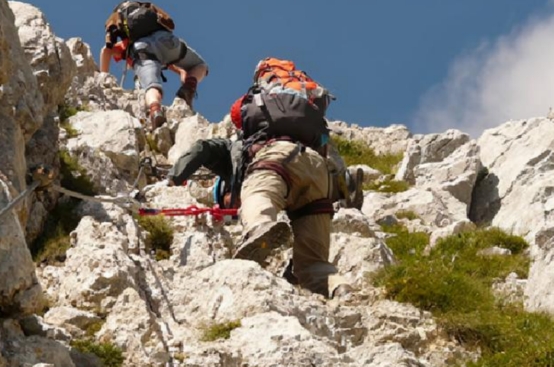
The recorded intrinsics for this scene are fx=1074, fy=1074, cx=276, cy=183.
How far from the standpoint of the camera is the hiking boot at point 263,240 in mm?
10320

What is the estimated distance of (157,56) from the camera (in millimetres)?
19422

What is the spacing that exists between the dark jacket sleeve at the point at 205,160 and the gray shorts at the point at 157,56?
5.29 meters

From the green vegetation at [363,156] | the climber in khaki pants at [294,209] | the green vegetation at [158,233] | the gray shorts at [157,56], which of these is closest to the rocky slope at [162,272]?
the green vegetation at [158,233]

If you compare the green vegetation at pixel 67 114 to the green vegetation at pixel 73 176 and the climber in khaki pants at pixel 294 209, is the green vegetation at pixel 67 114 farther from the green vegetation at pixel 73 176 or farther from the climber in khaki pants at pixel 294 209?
the climber in khaki pants at pixel 294 209

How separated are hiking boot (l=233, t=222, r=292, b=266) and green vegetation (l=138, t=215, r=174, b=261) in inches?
39.3

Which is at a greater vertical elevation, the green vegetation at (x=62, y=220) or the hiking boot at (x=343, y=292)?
the green vegetation at (x=62, y=220)

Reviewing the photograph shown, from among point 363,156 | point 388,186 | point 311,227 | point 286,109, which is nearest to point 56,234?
point 311,227

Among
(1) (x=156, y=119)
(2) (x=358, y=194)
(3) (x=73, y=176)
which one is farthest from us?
(1) (x=156, y=119)

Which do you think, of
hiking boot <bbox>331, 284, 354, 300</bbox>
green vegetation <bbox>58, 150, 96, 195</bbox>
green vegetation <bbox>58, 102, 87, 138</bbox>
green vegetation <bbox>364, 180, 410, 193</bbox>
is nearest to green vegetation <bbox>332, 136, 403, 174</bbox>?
green vegetation <bbox>364, 180, 410, 193</bbox>

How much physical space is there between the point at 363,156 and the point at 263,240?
11.2 m

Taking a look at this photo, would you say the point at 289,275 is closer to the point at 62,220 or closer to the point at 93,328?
the point at 62,220

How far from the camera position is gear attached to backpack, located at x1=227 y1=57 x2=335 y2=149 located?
40.8ft

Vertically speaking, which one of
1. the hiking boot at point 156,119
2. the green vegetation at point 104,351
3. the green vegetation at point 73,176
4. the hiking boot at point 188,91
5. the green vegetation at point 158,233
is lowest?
the green vegetation at point 104,351

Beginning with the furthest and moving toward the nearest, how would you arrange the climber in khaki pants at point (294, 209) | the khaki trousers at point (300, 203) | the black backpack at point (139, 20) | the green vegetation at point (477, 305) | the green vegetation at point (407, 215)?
the black backpack at point (139, 20)
the green vegetation at point (407, 215)
the khaki trousers at point (300, 203)
the climber in khaki pants at point (294, 209)
the green vegetation at point (477, 305)
